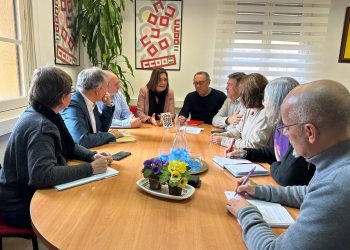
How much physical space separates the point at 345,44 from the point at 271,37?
3.39 ft

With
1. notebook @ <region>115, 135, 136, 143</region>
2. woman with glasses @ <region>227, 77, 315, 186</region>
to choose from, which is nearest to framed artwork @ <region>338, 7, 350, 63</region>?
woman with glasses @ <region>227, 77, 315, 186</region>

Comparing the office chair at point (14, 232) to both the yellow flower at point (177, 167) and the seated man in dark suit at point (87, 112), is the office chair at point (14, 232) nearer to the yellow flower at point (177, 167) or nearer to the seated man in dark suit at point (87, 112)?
the seated man in dark suit at point (87, 112)

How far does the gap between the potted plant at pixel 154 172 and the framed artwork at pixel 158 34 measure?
2.95 m

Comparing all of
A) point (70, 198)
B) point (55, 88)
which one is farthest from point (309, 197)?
point (55, 88)

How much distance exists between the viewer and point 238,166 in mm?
1556

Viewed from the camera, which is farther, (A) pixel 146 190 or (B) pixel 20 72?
(B) pixel 20 72

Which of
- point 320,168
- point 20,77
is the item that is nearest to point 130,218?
point 320,168

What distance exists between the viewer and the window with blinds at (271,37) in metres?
3.69

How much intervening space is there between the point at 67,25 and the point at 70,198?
2621 mm

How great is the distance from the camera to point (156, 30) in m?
3.85

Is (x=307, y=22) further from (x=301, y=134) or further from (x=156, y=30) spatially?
(x=301, y=134)

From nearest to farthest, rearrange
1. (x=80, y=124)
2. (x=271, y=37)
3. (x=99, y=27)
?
(x=80, y=124), (x=99, y=27), (x=271, y=37)

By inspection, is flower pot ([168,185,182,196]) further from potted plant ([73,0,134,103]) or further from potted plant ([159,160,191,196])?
potted plant ([73,0,134,103])

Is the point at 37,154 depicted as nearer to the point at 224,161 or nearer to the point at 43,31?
the point at 224,161
